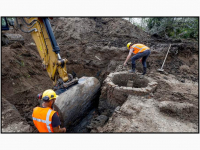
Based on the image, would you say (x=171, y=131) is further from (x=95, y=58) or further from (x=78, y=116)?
(x=95, y=58)

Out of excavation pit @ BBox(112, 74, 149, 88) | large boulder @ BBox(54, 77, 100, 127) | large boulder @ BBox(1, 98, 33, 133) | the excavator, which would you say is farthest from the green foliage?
large boulder @ BBox(1, 98, 33, 133)

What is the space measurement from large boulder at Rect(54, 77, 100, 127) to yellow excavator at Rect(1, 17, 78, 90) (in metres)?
0.29

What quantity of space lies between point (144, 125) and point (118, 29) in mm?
9229

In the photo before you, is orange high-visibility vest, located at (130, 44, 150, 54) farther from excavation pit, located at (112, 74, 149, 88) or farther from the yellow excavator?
the yellow excavator

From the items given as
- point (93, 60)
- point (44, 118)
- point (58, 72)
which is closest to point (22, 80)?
point (58, 72)

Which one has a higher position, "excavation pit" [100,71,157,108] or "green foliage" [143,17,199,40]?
"green foliage" [143,17,199,40]

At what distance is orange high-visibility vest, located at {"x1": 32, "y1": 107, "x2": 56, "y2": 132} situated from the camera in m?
2.40

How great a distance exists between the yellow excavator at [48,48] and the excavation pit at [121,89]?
1.42 meters

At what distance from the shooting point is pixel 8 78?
16.8 ft

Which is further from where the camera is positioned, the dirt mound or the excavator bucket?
the excavator bucket

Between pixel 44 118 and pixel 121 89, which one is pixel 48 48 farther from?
pixel 121 89

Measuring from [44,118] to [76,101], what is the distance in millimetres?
1441

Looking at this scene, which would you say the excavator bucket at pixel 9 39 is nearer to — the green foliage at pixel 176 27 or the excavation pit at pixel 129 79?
the excavation pit at pixel 129 79

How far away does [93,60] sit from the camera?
817 cm
